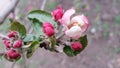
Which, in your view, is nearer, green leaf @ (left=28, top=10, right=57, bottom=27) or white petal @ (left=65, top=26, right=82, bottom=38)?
white petal @ (left=65, top=26, right=82, bottom=38)

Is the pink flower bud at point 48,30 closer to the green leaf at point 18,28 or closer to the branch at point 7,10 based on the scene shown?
the green leaf at point 18,28

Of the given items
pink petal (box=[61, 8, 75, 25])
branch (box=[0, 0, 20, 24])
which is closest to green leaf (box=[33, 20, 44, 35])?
pink petal (box=[61, 8, 75, 25])

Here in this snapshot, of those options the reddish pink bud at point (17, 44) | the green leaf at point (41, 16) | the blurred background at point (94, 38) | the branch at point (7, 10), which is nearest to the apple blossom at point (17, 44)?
Result: the reddish pink bud at point (17, 44)

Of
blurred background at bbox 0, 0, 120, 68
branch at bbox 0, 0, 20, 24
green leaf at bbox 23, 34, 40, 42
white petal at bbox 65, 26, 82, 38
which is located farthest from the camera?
blurred background at bbox 0, 0, 120, 68

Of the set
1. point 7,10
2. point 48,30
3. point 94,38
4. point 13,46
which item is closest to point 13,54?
point 13,46

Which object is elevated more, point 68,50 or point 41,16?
point 41,16

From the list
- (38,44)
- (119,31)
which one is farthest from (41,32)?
(119,31)

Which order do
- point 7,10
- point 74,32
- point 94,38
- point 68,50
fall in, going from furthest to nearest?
point 94,38
point 7,10
point 68,50
point 74,32

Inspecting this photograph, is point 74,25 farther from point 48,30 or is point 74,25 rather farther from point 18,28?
point 18,28

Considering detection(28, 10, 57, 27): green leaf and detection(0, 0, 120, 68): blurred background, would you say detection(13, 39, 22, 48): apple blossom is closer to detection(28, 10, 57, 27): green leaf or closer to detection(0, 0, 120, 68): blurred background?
detection(28, 10, 57, 27): green leaf
